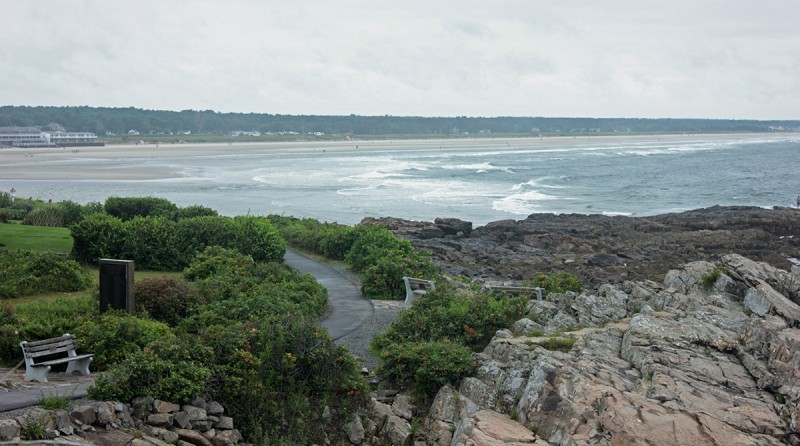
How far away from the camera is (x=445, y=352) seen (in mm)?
14359

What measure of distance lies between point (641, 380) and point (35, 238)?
18705 millimetres

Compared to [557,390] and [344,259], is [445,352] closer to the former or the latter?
[557,390]

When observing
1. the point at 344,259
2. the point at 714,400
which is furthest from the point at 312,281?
the point at 714,400

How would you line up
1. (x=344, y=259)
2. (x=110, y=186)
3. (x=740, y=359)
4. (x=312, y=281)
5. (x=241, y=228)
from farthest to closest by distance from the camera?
(x=110, y=186) < (x=344, y=259) < (x=241, y=228) < (x=312, y=281) < (x=740, y=359)

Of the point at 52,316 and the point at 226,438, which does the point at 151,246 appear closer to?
the point at 52,316

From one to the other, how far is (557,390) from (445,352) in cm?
237

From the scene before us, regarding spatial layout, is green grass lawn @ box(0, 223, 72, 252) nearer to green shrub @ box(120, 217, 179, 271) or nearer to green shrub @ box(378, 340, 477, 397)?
green shrub @ box(120, 217, 179, 271)

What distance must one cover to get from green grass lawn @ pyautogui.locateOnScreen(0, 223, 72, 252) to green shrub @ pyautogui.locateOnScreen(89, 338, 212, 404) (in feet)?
40.9

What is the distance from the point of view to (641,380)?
13.0m

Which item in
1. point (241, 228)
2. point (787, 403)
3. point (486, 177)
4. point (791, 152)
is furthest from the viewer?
point (791, 152)

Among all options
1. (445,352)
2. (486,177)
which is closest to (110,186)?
(486,177)

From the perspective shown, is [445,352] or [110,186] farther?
[110,186]

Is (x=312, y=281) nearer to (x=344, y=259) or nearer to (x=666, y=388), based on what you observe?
(x=344, y=259)

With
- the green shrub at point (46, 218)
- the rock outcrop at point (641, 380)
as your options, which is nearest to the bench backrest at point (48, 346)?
the rock outcrop at point (641, 380)
